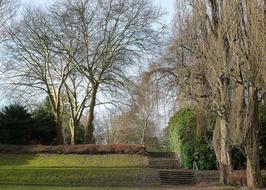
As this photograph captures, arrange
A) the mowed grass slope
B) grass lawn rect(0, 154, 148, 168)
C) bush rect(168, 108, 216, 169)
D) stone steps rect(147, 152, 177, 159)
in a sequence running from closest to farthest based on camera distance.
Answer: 1. the mowed grass slope
2. bush rect(168, 108, 216, 169)
3. grass lawn rect(0, 154, 148, 168)
4. stone steps rect(147, 152, 177, 159)

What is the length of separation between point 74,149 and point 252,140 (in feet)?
64.5

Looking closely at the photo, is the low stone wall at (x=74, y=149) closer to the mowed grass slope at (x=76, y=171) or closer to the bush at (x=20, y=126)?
the mowed grass slope at (x=76, y=171)

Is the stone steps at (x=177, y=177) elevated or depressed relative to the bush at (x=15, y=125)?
depressed

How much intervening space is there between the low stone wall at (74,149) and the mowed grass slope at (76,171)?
75 centimetres

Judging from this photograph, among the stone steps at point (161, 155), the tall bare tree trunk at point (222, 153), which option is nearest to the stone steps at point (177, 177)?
the tall bare tree trunk at point (222, 153)

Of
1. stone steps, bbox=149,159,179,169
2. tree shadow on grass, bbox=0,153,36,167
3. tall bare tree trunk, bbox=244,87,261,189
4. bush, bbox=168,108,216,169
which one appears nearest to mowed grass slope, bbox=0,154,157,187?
tree shadow on grass, bbox=0,153,36,167

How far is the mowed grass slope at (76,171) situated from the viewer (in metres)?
27.1

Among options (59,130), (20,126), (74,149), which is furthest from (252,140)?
(20,126)

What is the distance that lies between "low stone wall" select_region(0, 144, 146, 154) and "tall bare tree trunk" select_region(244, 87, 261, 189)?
17822 mm

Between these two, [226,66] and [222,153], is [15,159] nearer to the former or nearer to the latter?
[222,153]

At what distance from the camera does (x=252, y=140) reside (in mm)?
22391

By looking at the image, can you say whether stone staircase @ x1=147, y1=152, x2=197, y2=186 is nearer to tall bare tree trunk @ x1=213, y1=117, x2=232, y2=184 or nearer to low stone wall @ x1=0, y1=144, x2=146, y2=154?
low stone wall @ x1=0, y1=144, x2=146, y2=154

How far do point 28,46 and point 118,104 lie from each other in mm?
9057

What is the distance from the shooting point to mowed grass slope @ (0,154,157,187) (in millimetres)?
27125
